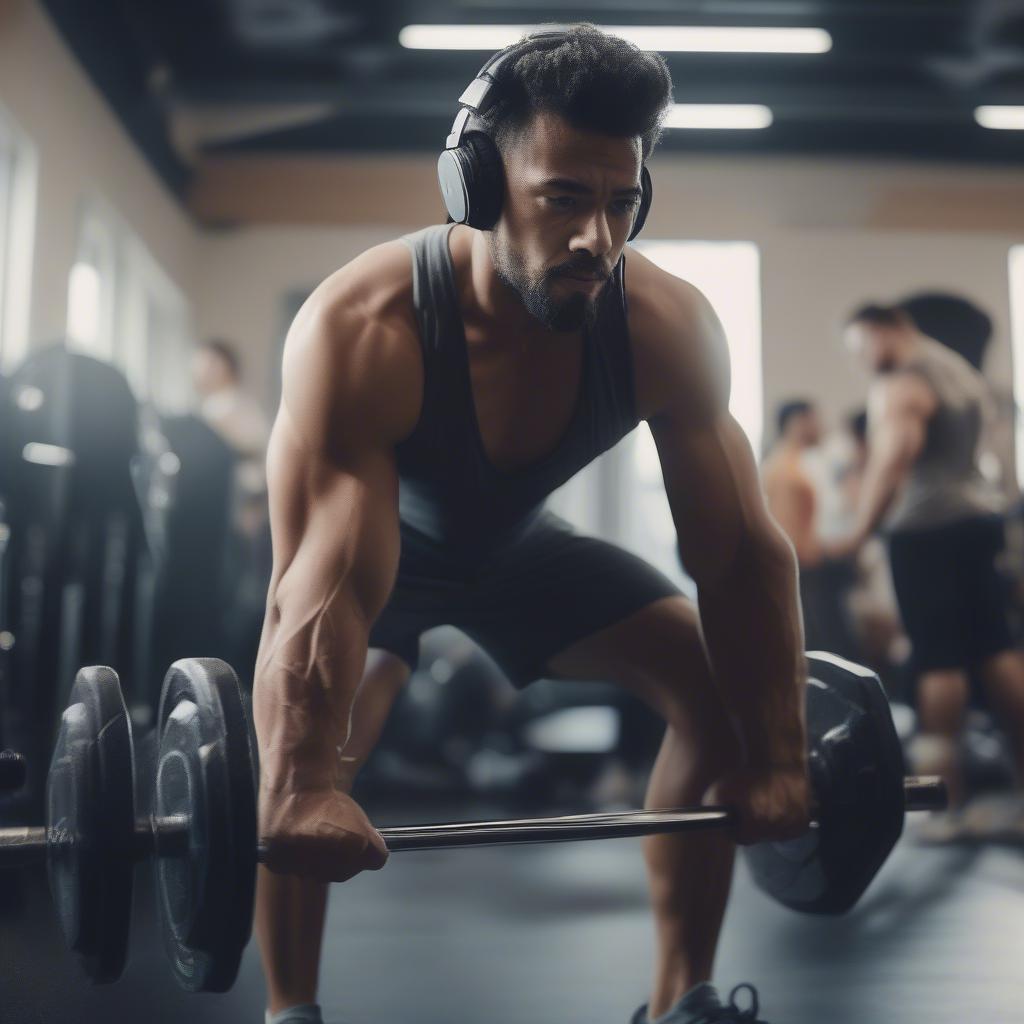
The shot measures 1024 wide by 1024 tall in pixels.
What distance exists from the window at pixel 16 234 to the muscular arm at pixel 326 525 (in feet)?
10.2

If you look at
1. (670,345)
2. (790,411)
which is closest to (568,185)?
(670,345)

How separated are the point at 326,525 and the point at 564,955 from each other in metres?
0.92

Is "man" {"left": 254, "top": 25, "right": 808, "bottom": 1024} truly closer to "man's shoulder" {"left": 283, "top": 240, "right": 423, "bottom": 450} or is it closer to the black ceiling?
"man's shoulder" {"left": 283, "top": 240, "right": 423, "bottom": 450}

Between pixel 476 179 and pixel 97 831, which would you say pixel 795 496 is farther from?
pixel 97 831

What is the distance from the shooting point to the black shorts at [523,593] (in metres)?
1.24

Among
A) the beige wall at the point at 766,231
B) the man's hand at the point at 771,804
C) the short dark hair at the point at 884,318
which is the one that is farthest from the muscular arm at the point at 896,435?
the beige wall at the point at 766,231

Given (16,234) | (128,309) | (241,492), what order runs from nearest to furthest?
(241,492) → (16,234) → (128,309)

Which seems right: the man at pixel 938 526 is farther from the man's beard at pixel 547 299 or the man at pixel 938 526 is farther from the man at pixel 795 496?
the man's beard at pixel 547 299

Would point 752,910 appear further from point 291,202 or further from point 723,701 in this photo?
point 291,202

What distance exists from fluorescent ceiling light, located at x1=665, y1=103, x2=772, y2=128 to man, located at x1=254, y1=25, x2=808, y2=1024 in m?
4.48

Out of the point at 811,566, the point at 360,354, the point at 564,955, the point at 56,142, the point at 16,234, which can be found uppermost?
the point at 56,142

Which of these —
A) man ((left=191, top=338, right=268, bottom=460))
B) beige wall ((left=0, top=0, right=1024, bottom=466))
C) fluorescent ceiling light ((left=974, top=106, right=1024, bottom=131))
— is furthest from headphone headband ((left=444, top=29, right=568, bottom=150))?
fluorescent ceiling light ((left=974, top=106, right=1024, bottom=131))

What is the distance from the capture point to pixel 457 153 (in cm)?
104

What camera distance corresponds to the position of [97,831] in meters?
0.92
